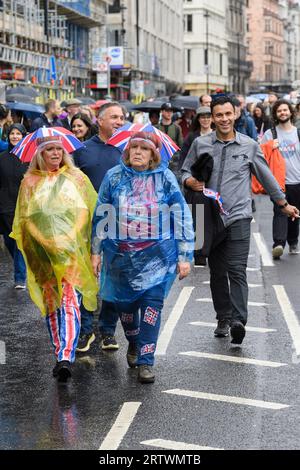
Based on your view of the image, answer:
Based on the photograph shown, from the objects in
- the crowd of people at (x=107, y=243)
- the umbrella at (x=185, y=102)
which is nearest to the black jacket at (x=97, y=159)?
the crowd of people at (x=107, y=243)

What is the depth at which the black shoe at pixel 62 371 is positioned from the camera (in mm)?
7895

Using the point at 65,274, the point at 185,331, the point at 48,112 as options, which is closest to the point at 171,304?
the point at 185,331

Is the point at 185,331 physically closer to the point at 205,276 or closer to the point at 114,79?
the point at 205,276

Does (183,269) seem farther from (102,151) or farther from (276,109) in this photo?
(276,109)

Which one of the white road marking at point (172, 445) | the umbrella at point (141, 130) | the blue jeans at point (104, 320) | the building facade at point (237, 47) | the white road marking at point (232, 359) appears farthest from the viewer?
the building facade at point (237, 47)

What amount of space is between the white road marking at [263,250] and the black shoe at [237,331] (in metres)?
4.97

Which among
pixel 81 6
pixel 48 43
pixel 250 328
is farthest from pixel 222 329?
pixel 81 6

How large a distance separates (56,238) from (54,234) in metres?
0.03

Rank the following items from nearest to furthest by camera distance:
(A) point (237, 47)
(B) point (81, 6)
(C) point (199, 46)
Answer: (B) point (81, 6)
(C) point (199, 46)
(A) point (237, 47)

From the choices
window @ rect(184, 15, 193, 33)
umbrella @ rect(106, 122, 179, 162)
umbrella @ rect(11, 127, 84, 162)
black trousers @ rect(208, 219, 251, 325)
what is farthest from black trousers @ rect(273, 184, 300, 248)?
window @ rect(184, 15, 193, 33)

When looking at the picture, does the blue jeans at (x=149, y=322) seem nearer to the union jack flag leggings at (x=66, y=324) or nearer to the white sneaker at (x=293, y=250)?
the union jack flag leggings at (x=66, y=324)

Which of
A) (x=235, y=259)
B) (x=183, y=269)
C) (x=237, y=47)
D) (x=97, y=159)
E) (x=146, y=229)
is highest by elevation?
(x=237, y=47)

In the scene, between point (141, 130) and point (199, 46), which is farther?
point (199, 46)

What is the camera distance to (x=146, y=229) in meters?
8.05
